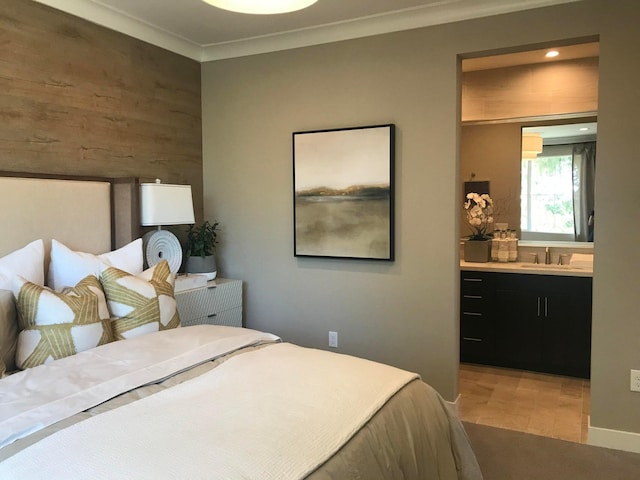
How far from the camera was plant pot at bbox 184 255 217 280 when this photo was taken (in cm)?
368

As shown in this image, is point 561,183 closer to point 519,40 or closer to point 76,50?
point 519,40

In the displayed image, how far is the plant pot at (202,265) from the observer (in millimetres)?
3682

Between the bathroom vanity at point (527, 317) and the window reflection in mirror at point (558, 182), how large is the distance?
42 cm

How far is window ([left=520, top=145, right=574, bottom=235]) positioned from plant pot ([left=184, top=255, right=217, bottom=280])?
2.73 metres

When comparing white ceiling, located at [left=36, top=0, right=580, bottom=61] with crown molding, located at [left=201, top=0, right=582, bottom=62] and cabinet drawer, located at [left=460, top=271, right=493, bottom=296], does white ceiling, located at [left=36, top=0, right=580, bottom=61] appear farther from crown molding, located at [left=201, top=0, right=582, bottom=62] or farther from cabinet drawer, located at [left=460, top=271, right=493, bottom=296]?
cabinet drawer, located at [left=460, top=271, right=493, bottom=296]

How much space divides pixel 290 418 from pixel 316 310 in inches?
85.7

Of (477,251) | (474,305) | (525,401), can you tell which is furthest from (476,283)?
(525,401)

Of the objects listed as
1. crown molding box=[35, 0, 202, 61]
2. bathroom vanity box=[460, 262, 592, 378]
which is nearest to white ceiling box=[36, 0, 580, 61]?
crown molding box=[35, 0, 202, 61]

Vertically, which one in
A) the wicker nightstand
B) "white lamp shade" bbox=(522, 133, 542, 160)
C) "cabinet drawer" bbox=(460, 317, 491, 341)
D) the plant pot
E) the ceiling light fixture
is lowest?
"cabinet drawer" bbox=(460, 317, 491, 341)

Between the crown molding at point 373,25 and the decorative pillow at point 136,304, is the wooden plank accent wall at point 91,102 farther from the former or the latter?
the decorative pillow at point 136,304

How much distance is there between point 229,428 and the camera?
1491mm

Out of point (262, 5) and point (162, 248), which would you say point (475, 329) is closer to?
point (162, 248)

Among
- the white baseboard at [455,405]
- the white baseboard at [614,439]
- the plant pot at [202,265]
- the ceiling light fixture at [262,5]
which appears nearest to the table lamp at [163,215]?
the plant pot at [202,265]

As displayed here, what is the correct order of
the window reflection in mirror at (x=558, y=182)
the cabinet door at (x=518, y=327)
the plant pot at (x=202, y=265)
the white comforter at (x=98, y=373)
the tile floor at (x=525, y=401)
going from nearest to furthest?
the white comforter at (x=98, y=373) → the tile floor at (x=525, y=401) → the plant pot at (x=202, y=265) → the cabinet door at (x=518, y=327) → the window reflection in mirror at (x=558, y=182)
